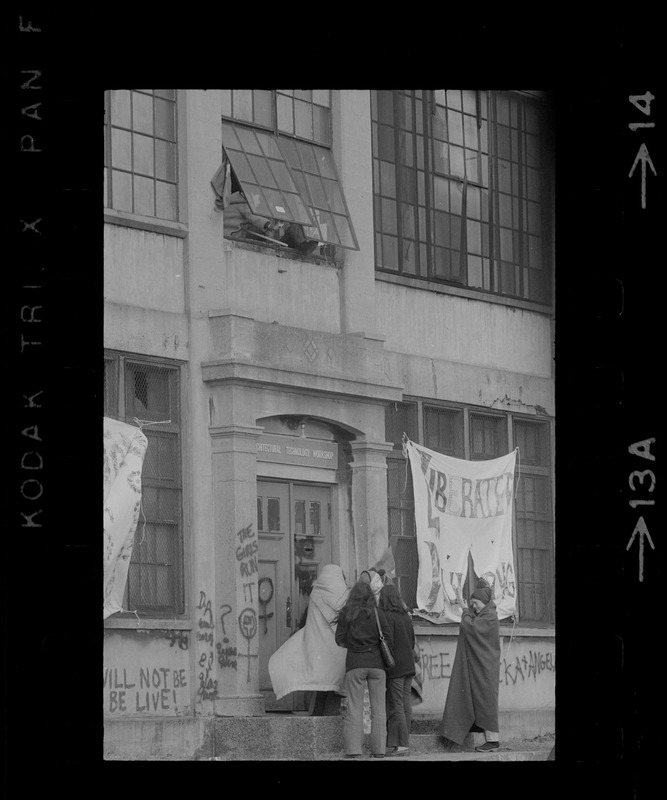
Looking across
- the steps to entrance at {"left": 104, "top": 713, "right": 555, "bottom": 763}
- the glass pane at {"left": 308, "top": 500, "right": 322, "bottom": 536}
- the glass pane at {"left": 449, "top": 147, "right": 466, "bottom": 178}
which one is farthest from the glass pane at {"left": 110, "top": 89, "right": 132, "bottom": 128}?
the steps to entrance at {"left": 104, "top": 713, "right": 555, "bottom": 763}

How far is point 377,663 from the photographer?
17.6 meters

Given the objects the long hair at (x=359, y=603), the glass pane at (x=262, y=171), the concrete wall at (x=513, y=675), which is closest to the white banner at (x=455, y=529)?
the concrete wall at (x=513, y=675)

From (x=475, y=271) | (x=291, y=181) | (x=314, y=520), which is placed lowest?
(x=314, y=520)

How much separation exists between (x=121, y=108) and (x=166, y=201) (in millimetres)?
1058

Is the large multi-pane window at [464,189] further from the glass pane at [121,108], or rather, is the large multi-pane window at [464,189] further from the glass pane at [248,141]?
the glass pane at [121,108]

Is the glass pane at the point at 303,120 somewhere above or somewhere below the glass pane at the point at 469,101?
below

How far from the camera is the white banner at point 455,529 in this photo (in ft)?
67.6

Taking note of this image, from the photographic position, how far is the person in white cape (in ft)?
60.3

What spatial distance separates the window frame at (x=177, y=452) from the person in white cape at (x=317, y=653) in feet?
3.95

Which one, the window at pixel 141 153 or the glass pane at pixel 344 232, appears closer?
the window at pixel 141 153

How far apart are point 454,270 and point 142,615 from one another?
21.9ft

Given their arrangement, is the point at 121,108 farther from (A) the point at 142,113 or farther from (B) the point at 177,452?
(B) the point at 177,452

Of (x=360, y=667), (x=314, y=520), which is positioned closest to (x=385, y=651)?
(x=360, y=667)
